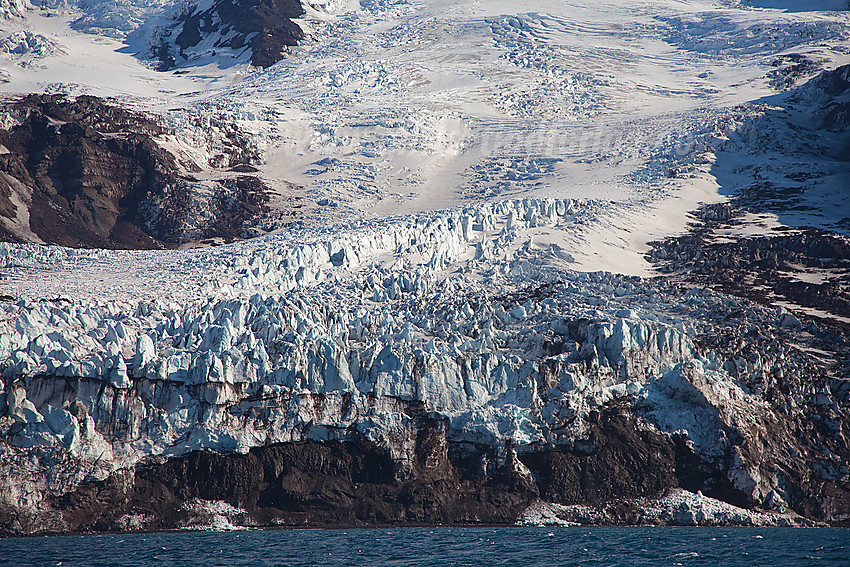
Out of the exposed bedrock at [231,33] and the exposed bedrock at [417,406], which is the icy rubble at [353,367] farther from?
the exposed bedrock at [231,33]

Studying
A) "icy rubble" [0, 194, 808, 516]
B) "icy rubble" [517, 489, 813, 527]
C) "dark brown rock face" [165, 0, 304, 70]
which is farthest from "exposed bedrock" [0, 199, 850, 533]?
"dark brown rock face" [165, 0, 304, 70]

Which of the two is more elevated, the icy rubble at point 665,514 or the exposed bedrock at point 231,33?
the exposed bedrock at point 231,33

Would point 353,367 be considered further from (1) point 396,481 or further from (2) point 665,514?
(2) point 665,514

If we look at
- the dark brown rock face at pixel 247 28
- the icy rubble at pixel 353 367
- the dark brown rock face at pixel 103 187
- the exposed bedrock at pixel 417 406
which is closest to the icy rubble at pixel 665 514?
the exposed bedrock at pixel 417 406

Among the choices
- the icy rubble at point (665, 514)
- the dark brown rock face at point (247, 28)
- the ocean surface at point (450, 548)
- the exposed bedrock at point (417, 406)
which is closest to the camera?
the ocean surface at point (450, 548)

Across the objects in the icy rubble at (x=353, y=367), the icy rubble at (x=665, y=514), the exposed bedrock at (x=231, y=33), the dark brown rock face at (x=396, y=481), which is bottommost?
the icy rubble at (x=665, y=514)

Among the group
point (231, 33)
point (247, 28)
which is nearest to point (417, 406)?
point (247, 28)
